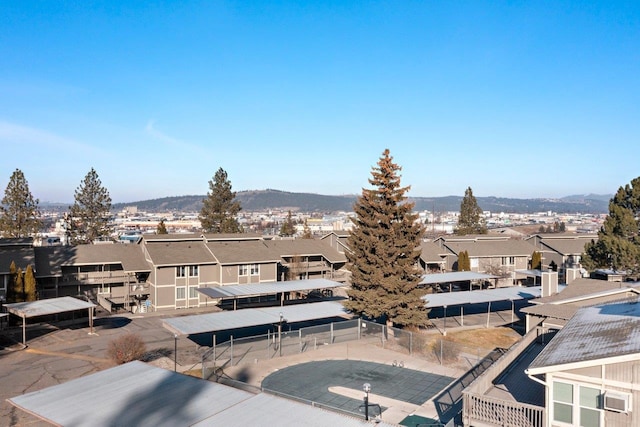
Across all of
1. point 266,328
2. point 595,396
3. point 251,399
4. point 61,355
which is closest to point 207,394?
point 251,399

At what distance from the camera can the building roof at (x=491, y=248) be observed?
197 ft

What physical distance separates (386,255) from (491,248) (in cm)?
3299

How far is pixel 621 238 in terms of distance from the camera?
4112 cm

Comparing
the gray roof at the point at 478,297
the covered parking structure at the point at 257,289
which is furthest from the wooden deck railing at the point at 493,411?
A: the covered parking structure at the point at 257,289

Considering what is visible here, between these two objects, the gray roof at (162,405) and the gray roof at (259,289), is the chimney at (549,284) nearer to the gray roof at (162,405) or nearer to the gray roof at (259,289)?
the gray roof at (259,289)

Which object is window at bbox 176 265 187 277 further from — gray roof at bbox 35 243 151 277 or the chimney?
the chimney

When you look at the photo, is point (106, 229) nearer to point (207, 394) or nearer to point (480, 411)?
point (207, 394)

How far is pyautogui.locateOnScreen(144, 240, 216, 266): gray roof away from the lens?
44.0 m

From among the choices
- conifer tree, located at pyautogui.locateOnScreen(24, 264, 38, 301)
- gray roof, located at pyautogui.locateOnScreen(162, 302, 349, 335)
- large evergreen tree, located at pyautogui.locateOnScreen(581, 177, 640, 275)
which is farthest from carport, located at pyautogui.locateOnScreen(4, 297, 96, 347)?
large evergreen tree, located at pyautogui.locateOnScreen(581, 177, 640, 275)

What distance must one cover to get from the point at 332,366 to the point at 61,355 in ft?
52.9

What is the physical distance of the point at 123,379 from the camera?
1672 cm

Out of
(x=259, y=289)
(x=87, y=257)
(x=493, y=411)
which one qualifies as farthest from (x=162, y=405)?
(x=87, y=257)

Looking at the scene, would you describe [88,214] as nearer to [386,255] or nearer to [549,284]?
[386,255]

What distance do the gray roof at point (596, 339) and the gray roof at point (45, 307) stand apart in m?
28.4
